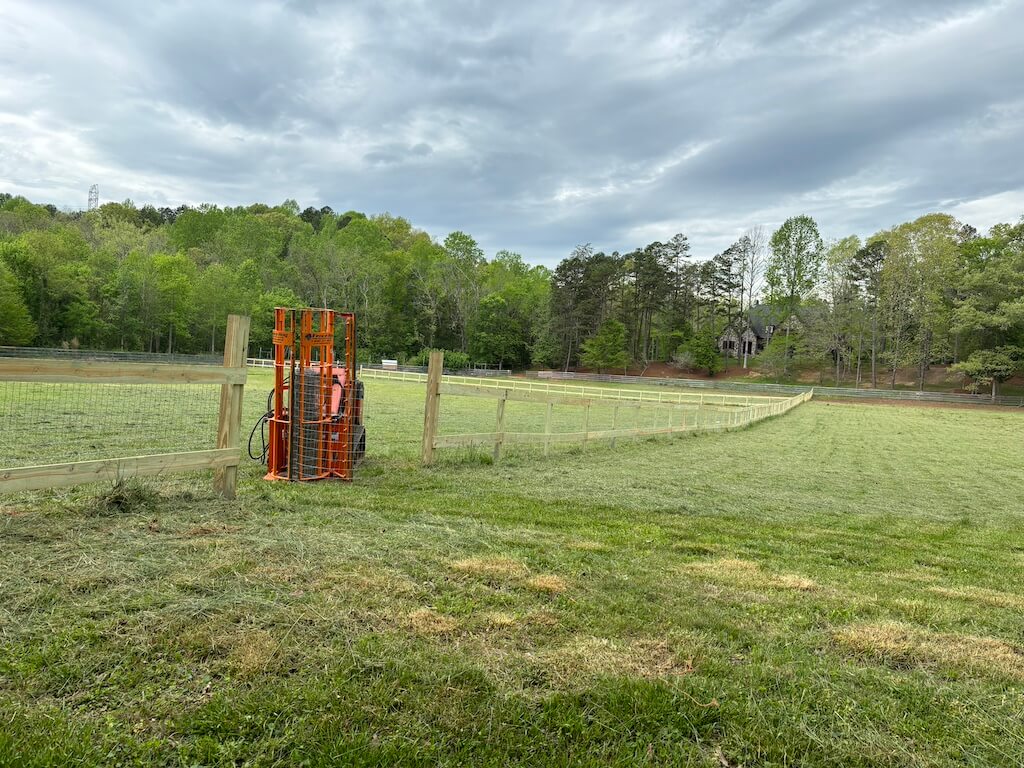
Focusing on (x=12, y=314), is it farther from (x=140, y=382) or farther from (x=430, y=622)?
(x=430, y=622)

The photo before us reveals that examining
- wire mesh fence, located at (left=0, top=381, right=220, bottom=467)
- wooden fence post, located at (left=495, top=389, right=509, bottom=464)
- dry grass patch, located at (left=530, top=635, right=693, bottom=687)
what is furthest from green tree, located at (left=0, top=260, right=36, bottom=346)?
dry grass patch, located at (left=530, top=635, right=693, bottom=687)

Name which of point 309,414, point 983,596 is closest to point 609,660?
point 983,596

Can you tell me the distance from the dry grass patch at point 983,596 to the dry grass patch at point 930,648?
907 millimetres

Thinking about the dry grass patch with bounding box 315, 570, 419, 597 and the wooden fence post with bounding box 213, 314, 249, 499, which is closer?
the dry grass patch with bounding box 315, 570, 419, 597

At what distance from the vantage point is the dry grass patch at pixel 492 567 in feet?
13.0

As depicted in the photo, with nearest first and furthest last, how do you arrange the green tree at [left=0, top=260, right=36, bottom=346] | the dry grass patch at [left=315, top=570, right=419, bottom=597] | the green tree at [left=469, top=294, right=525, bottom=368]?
1. the dry grass patch at [left=315, top=570, right=419, bottom=597]
2. the green tree at [left=0, top=260, right=36, bottom=346]
3. the green tree at [left=469, top=294, right=525, bottom=368]

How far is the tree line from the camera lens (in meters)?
52.5

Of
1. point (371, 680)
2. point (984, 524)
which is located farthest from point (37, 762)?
point (984, 524)

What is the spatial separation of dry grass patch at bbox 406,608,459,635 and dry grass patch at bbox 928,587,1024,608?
350 cm

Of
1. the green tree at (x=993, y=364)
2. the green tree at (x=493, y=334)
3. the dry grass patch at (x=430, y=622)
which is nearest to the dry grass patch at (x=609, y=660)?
the dry grass patch at (x=430, y=622)

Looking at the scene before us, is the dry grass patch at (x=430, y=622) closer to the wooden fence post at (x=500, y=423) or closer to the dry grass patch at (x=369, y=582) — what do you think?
the dry grass patch at (x=369, y=582)

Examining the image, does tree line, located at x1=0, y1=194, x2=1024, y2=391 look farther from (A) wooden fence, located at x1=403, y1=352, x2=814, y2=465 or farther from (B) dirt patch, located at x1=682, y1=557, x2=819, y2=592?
(B) dirt patch, located at x1=682, y1=557, x2=819, y2=592

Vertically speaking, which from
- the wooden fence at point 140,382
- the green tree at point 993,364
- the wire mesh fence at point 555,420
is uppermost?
the green tree at point 993,364

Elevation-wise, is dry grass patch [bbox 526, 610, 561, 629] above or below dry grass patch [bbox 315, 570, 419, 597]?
below
